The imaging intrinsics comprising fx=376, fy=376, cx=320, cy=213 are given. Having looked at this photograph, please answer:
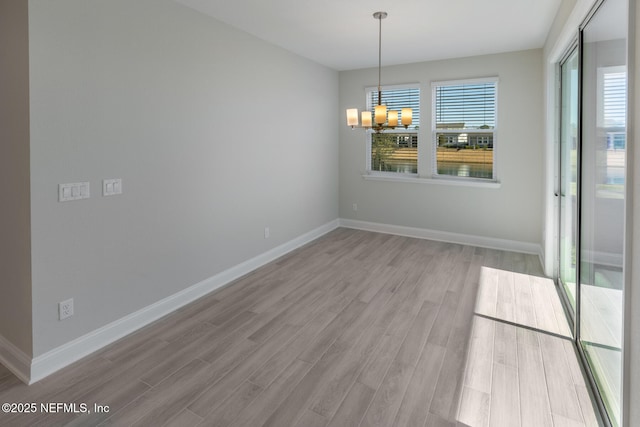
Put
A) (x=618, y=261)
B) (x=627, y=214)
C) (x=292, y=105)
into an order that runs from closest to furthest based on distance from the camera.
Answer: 1. (x=627, y=214)
2. (x=618, y=261)
3. (x=292, y=105)

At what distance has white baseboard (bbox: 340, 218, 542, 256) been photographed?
5.22 meters

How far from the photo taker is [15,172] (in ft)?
8.04

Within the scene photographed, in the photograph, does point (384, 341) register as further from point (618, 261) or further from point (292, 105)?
point (292, 105)

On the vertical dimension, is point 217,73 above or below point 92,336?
above

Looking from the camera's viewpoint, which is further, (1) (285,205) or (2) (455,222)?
(2) (455,222)

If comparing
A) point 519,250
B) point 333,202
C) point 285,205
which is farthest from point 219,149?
point 519,250

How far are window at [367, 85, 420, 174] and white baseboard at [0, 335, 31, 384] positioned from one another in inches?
201

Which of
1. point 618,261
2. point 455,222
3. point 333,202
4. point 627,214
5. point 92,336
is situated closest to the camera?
point 627,214

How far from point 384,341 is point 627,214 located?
186 cm

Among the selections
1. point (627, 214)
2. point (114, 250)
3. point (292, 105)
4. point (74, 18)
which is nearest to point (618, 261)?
point (627, 214)

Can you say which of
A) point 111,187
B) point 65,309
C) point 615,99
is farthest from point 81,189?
point 615,99

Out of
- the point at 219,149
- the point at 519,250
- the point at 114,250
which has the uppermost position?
the point at 219,149

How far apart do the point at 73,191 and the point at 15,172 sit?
34 cm

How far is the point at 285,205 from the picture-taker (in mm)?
5184
